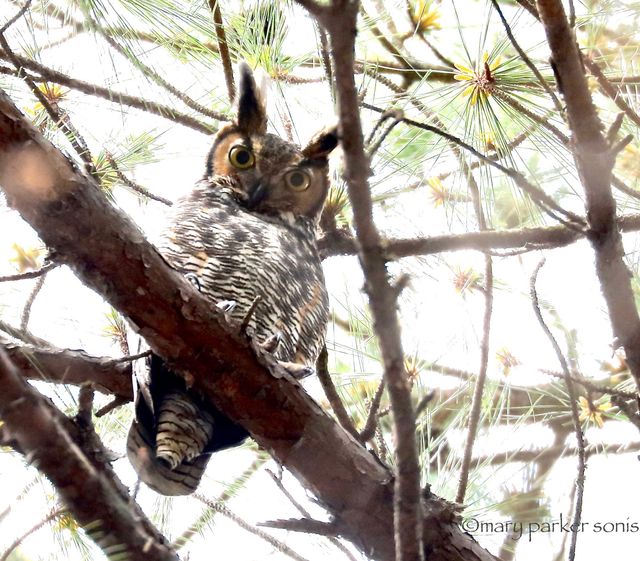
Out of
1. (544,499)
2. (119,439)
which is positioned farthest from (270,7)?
(544,499)

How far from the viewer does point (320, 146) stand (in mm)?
2760

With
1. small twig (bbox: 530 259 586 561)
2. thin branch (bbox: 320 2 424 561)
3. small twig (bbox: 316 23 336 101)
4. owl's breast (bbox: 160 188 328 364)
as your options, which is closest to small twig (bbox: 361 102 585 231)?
small twig (bbox: 530 259 586 561)

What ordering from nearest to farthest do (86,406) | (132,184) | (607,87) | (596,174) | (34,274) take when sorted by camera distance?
(596,174)
(86,406)
(34,274)
(607,87)
(132,184)

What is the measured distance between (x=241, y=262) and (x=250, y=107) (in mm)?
723

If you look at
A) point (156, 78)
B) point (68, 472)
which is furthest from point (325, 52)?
point (68, 472)

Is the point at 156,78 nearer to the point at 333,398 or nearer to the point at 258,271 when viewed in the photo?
the point at 258,271

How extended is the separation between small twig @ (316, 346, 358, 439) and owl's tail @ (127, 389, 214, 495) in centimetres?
33

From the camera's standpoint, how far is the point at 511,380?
110 inches

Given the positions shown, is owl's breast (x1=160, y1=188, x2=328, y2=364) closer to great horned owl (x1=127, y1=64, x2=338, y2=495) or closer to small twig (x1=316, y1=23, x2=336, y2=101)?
great horned owl (x1=127, y1=64, x2=338, y2=495)

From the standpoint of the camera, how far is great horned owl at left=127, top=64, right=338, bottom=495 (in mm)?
1926

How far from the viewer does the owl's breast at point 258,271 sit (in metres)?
2.20

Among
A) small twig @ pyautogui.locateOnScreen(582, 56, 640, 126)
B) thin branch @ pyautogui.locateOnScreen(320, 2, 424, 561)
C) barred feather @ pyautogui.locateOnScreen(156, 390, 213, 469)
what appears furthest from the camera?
small twig @ pyautogui.locateOnScreen(582, 56, 640, 126)

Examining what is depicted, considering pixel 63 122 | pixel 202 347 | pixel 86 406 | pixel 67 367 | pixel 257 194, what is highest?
pixel 257 194

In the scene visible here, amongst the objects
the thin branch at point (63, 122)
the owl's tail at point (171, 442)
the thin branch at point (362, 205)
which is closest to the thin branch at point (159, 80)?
the thin branch at point (63, 122)
